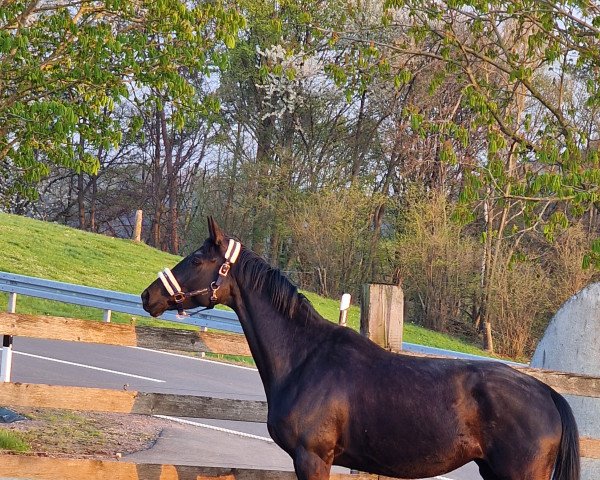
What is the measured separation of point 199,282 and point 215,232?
32 cm

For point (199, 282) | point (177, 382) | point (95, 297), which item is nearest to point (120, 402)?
point (199, 282)

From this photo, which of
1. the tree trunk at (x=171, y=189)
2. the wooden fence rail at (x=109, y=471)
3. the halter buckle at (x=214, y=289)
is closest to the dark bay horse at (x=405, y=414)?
the halter buckle at (x=214, y=289)

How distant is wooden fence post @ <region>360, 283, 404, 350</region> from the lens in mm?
6168

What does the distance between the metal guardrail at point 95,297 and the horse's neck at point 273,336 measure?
944cm

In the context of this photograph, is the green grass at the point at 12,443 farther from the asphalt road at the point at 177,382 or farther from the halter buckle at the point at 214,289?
the halter buckle at the point at 214,289

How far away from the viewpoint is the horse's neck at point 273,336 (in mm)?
5312

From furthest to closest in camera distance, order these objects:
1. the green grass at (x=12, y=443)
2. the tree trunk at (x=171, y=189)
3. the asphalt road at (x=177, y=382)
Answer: the tree trunk at (x=171, y=189) → the asphalt road at (x=177, y=382) → the green grass at (x=12, y=443)

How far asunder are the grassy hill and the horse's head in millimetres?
13108

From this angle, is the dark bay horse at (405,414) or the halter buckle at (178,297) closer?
the dark bay horse at (405,414)

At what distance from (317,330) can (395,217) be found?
2749 centimetres

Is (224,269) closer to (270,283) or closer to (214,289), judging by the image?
(214,289)

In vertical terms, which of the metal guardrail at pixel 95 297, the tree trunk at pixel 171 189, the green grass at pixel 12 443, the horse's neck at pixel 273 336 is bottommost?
the green grass at pixel 12 443

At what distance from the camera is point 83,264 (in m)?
24.0

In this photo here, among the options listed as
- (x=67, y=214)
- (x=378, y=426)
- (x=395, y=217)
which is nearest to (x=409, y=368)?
(x=378, y=426)
